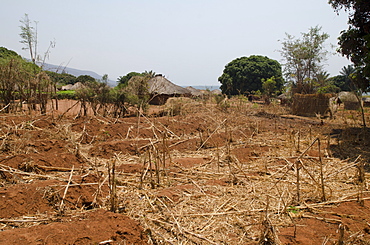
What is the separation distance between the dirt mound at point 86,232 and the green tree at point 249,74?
106 ft

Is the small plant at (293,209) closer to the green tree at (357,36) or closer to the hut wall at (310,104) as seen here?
the green tree at (357,36)

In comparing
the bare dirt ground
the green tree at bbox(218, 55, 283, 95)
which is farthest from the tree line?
the green tree at bbox(218, 55, 283, 95)

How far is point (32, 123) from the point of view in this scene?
23.7ft

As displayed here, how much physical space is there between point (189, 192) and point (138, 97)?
28.2 feet

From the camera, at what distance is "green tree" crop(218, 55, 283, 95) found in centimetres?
3506

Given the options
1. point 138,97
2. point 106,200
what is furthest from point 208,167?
point 138,97

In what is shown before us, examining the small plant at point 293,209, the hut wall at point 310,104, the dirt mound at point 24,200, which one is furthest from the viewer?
the hut wall at point 310,104

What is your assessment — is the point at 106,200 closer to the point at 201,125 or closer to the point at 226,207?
the point at 226,207

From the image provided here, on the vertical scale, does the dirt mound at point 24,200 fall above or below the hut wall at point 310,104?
below

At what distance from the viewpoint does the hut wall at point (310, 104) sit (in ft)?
47.5

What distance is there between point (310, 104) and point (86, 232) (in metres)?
15.3

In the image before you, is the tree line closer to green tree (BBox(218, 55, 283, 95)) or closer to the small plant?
the small plant

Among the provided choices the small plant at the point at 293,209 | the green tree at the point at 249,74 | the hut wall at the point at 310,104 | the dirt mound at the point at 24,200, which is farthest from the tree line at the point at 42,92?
the green tree at the point at 249,74

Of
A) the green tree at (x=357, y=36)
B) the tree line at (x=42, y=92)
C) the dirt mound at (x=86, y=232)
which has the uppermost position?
the green tree at (x=357, y=36)
